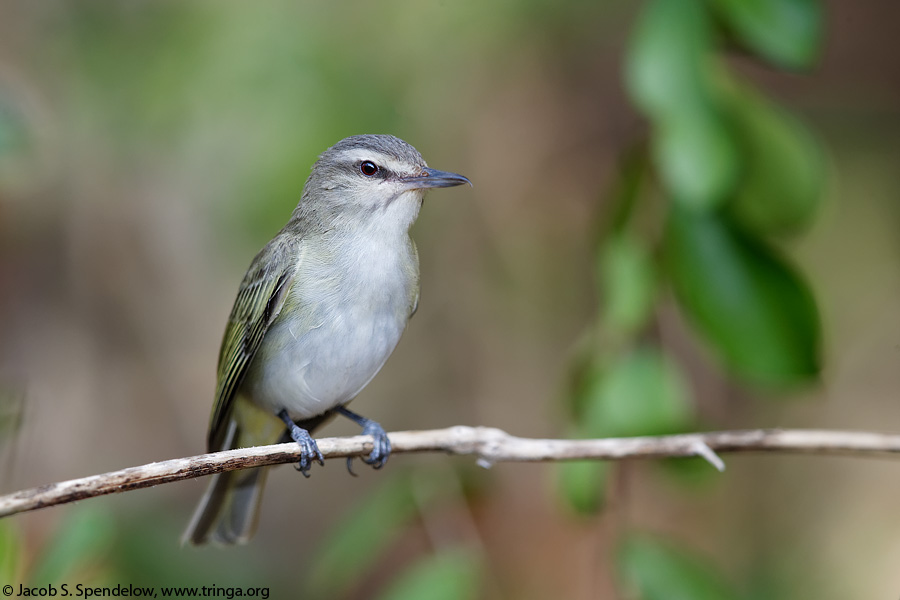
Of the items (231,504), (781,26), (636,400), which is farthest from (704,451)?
(231,504)

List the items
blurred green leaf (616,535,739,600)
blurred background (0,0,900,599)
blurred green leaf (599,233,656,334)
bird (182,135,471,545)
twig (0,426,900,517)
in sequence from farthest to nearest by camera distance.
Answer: blurred background (0,0,900,599)
blurred green leaf (599,233,656,334)
blurred green leaf (616,535,739,600)
twig (0,426,900,517)
bird (182,135,471,545)

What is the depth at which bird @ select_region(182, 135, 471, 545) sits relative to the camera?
2.91 meters

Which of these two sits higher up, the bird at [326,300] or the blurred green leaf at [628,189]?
the blurred green leaf at [628,189]

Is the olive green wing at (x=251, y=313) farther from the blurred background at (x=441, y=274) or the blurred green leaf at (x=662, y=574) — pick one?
the blurred green leaf at (x=662, y=574)

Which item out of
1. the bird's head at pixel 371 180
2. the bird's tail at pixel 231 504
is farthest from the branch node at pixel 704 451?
the bird's tail at pixel 231 504

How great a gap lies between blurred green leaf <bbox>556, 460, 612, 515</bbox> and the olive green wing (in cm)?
129

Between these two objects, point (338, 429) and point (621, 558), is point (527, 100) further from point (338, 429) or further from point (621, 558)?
point (621, 558)

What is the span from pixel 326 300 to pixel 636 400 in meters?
1.26

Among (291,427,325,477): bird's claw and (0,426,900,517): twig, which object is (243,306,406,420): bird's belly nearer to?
(291,427,325,477): bird's claw

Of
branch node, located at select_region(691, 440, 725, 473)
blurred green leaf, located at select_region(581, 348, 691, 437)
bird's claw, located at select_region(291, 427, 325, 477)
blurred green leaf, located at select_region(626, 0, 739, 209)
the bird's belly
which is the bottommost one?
branch node, located at select_region(691, 440, 725, 473)

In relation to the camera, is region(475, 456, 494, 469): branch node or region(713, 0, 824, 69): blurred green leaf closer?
region(713, 0, 824, 69): blurred green leaf

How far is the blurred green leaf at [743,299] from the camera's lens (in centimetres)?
310

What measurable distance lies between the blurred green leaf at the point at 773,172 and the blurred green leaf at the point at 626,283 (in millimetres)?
401

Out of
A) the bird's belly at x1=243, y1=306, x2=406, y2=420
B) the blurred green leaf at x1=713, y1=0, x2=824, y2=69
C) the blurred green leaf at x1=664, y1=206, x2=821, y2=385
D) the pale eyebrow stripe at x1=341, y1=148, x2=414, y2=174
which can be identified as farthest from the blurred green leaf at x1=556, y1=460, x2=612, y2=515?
the blurred green leaf at x1=713, y1=0, x2=824, y2=69
